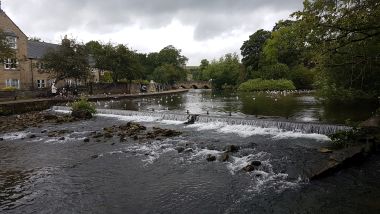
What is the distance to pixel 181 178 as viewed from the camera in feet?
46.2

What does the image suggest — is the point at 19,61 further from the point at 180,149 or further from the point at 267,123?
the point at 267,123

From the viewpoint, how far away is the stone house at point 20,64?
53031 millimetres

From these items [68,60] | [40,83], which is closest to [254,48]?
[68,60]

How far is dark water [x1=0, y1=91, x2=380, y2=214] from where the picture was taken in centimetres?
1126

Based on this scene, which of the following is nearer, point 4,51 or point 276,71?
point 4,51

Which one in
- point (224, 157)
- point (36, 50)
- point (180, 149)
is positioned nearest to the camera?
point (224, 157)

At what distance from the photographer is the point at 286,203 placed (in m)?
11.1

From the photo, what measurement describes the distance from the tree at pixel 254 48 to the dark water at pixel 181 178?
241ft

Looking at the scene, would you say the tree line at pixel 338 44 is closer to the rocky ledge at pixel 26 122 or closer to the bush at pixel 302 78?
the rocky ledge at pixel 26 122

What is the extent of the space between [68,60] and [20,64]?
36.3 ft

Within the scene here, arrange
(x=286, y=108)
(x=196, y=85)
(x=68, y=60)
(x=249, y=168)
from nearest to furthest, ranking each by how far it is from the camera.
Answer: (x=249, y=168)
(x=286, y=108)
(x=68, y=60)
(x=196, y=85)

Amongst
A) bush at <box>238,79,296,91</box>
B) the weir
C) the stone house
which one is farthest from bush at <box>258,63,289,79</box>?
the weir

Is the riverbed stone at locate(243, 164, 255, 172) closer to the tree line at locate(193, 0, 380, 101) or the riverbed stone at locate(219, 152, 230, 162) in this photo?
the riverbed stone at locate(219, 152, 230, 162)

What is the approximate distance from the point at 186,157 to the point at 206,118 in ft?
35.3
